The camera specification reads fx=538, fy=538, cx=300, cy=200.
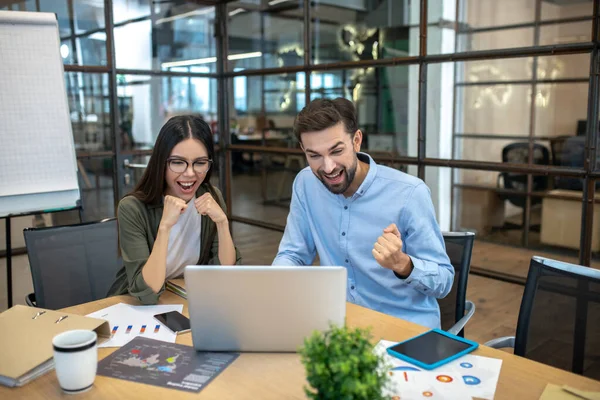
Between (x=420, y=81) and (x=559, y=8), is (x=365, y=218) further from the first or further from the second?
(x=559, y=8)

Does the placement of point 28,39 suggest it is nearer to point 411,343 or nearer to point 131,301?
point 131,301

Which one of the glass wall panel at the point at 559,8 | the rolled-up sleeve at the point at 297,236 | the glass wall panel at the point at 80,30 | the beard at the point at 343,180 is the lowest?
the rolled-up sleeve at the point at 297,236

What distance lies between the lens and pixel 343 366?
764 millimetres

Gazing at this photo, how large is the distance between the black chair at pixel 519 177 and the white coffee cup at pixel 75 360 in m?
4.51

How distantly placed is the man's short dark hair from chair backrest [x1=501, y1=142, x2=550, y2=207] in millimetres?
3578

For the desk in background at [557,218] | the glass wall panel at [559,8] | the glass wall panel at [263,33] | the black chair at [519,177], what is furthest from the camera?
the black chair at [519,177]

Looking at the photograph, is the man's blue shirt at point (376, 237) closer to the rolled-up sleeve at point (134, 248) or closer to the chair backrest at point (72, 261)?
the rolled-up sleeve at point (134, 248)

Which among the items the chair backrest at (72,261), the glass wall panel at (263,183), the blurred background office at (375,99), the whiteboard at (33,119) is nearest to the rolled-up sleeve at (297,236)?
the chair backrest at (72,261)

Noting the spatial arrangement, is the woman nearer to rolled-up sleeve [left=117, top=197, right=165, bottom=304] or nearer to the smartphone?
→ rolled-up sleeve [left=117, top=197, right=165, bottom=304]

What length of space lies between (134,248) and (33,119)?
1.37 m

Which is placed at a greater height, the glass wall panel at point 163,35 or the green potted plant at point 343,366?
the glass wall panel at point 163,35

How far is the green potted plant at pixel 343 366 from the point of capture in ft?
2.54

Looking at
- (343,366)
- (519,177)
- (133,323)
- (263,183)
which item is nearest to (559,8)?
(519,177)

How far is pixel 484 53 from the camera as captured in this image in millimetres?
2443
